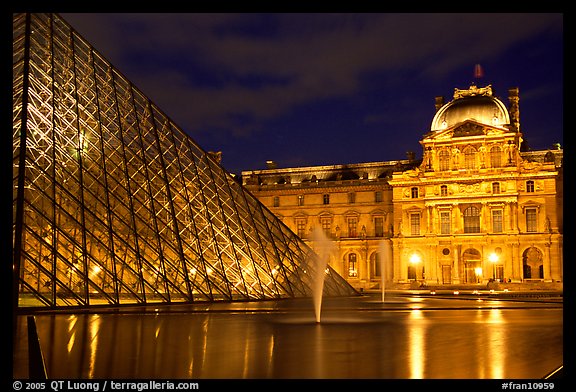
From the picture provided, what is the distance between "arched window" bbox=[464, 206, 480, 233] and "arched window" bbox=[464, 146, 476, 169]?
10.1 feet

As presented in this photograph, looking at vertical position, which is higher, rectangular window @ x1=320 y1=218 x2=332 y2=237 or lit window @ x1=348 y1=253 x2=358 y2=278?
rectangular window @ x1=320 y1=218 x2=332 y2=237

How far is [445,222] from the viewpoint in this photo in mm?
50250

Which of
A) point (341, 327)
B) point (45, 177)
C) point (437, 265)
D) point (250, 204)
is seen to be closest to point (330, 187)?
point (437, 265)

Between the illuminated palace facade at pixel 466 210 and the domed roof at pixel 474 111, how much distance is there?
0.07m

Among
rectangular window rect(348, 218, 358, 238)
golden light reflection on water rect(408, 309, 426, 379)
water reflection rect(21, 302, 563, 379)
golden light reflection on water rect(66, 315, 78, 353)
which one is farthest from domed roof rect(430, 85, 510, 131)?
golden light reflection on water rect(66, 315, 78, 353)

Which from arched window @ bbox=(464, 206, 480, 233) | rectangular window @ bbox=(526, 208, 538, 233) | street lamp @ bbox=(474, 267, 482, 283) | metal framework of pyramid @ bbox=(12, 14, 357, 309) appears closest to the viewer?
metal framework of pyramid @ bbox=(12, 14, 357, 309)

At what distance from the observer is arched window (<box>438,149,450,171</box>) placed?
49.9 meters

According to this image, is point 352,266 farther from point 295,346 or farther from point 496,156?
point 295,346

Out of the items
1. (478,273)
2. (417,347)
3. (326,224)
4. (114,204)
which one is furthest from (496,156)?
(417,347)

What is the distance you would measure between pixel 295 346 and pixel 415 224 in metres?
42.4

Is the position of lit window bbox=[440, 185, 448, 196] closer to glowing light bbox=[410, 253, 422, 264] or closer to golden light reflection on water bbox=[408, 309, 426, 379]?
glowing light bbox=[410, 253, 422, 264]
